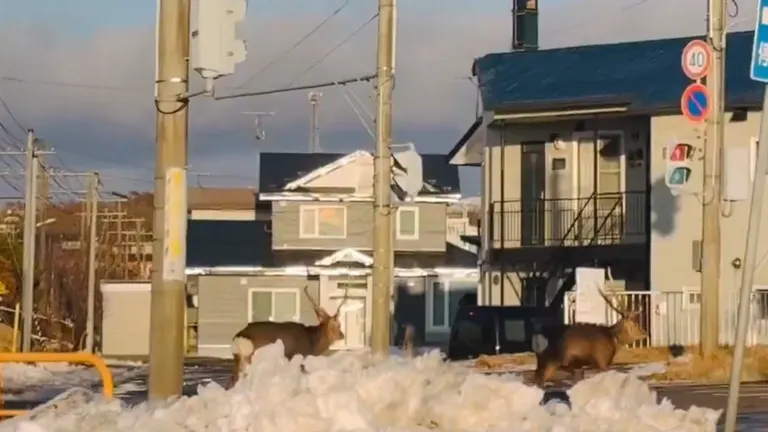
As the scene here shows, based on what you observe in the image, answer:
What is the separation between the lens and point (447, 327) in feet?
184

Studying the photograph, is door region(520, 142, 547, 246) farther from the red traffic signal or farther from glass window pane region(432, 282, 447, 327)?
glass window pane region(432, 282, 447, 327)

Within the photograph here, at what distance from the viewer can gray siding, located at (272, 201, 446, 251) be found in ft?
184

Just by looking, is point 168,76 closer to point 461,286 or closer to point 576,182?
point 576,182

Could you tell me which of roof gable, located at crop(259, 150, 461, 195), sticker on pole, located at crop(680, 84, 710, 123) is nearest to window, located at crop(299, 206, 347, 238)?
roof gable, located at crop(259, 150, 461, 195)

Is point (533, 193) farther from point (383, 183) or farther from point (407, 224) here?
point (383, 183)

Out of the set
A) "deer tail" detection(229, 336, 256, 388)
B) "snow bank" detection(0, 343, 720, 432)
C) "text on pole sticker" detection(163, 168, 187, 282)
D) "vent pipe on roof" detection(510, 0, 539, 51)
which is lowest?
"deer tail" detection(229, 336, 256, 388)

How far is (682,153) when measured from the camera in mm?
27828

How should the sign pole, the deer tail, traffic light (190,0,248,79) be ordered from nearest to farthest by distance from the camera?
the sign pole → traffic light (190,0,248,79) → the deer tail

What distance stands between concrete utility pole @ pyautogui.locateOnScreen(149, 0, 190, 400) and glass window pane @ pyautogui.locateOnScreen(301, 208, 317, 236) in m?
45.1

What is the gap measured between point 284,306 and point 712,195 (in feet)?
99.9

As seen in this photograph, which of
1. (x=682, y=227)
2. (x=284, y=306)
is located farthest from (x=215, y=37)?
(x=284, y=306)

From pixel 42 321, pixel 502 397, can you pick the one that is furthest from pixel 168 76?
pixel 42 321

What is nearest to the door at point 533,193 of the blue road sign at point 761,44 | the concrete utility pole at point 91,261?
the concrete utility pole at point 91,261

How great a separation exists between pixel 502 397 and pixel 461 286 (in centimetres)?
4650
